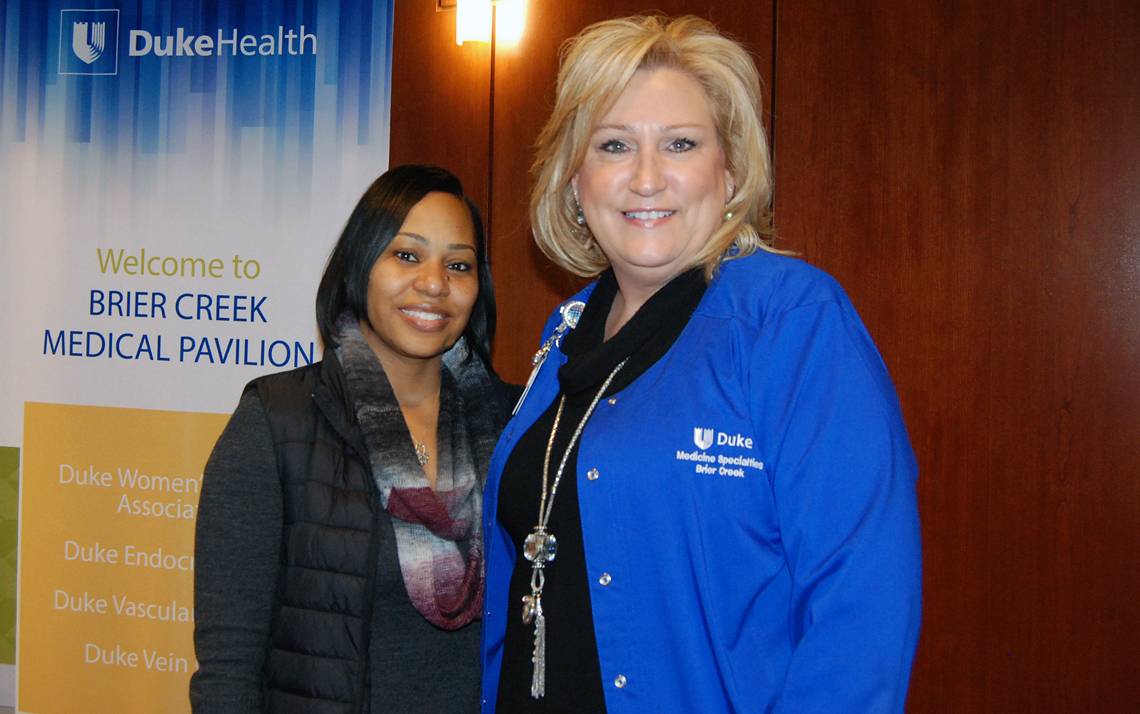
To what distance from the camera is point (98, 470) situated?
10.9ft

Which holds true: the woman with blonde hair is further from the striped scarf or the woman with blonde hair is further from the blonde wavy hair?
the striped scarf

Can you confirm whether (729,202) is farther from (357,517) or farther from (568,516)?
(357,517)

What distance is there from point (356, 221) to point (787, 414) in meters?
1.11

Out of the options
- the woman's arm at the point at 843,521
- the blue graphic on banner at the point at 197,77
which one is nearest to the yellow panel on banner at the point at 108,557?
the blue graphic on banner at the point at 197,77

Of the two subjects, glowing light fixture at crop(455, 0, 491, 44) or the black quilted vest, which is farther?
glowing light fixture at crop(455, 0, 491, 44)

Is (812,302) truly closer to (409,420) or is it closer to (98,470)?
(409,420)

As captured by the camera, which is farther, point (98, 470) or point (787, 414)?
point (98, 470)

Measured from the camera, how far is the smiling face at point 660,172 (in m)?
1.54

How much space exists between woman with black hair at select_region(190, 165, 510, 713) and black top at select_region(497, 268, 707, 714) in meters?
0.23

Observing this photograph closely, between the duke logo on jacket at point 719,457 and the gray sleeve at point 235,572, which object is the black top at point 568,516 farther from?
the gray sleeve at point 235,572

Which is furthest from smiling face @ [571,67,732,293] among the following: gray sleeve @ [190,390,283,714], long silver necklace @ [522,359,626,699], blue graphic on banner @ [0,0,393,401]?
blue graphic on banner @ [0,0,393,401]

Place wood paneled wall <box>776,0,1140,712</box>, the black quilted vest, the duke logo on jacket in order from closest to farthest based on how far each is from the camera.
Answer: the duke logo on jacket
the black quilted vest
wood paneled wall <box>776,0,1140,712</box>

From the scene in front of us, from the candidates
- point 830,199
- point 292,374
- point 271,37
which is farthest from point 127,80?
point 830,199

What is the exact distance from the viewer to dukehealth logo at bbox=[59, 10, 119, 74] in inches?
130
